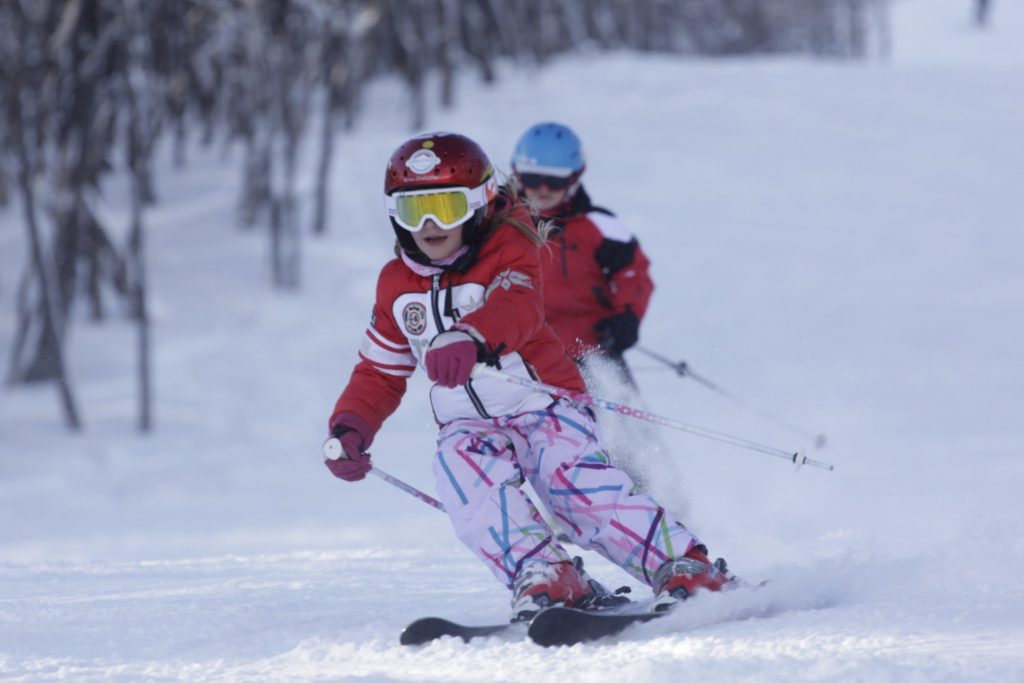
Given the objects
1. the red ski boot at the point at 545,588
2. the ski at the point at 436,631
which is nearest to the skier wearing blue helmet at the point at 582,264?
the red ski boot at the point at 545,588

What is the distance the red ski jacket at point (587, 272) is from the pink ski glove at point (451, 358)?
2442mm

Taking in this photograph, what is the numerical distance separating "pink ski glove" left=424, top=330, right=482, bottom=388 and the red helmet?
525 millimetres

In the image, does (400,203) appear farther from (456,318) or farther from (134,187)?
(134,187)

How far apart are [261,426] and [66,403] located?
2.03 meters

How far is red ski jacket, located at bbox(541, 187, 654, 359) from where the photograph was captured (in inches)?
236

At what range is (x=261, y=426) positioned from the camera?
14.0 metres

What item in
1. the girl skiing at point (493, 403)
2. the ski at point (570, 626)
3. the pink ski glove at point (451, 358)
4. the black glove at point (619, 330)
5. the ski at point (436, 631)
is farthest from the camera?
the black glove at point (619, 330)

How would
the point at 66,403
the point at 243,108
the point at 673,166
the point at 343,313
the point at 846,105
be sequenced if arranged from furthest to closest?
the point at 243,108 → the point at 846,105 → the point at 673,166 → the point at 343,313 → the point at 66,403

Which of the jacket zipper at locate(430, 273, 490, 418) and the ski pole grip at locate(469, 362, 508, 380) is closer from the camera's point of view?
the ski pole grip at locate(469, 362, 508, 380)

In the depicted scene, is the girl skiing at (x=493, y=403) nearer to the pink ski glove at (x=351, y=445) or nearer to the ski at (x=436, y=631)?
the pink ski glove at (x=351, y=445)

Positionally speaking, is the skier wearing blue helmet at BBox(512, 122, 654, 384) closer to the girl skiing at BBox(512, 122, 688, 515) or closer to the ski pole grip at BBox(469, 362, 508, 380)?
the girl skiing at BBox(512, 122, 688, 515)

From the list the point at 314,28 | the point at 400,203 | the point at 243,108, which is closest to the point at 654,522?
the point at 400,203

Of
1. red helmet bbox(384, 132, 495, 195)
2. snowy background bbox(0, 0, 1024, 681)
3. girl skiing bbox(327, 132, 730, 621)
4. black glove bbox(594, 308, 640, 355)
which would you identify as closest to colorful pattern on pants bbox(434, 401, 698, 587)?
girl skiing bbox(327, 132, 730, 621)

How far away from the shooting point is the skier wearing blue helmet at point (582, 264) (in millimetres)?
6000
